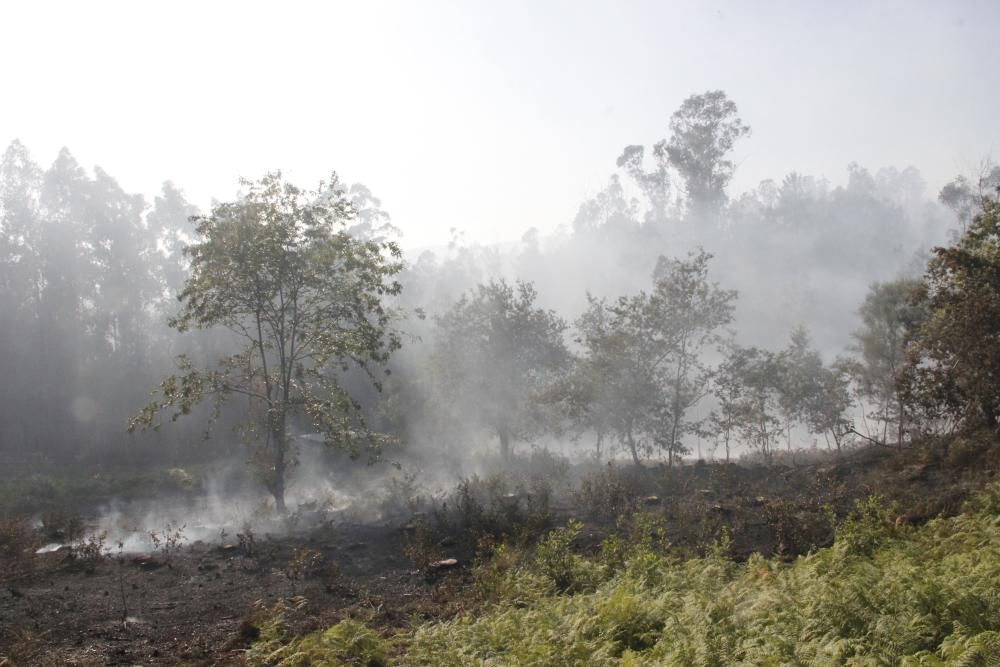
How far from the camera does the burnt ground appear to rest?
A: 901cm

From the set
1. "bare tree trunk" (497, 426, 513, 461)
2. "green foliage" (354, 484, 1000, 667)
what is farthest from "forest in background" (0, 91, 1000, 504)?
"green foliage" (354, 484, 1000, 667)

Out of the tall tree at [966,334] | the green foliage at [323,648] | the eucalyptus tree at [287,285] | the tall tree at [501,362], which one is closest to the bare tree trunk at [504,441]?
the tall tree at [501,362]

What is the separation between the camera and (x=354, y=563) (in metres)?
13.4

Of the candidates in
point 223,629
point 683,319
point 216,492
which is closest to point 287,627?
point 223,629

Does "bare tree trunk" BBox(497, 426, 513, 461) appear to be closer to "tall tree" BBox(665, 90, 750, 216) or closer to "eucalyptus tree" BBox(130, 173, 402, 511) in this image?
"eucalyptus tree" BBox(130, 173, 402, 511)

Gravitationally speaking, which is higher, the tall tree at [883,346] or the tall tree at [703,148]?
the tall tree at [703,148]

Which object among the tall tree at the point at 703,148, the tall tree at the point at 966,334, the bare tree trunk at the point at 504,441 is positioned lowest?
the bare tree trunk at the point at 504,441

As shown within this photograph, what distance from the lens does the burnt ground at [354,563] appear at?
29.6 feet

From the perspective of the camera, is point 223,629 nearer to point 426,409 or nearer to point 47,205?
point 426,409

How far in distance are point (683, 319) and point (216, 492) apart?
2140 cm

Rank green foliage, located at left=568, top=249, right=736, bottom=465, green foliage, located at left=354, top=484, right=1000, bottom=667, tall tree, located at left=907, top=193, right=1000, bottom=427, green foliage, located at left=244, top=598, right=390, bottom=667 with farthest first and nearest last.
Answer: green foliage, located at left=568, top=249, right=736, bottom=465 → tall tree, located at left=907, top=193, right=1000, bottom=427 → green foliage, located at left=244, top=598, right=390, bottom=667 → green foliage, located at left=354, top=484, right=1000, bottom=667

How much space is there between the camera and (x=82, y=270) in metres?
52.2

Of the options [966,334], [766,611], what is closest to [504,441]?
[966,334]

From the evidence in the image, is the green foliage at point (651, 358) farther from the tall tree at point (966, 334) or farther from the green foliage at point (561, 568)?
the green foliage at point (561, 568)
